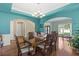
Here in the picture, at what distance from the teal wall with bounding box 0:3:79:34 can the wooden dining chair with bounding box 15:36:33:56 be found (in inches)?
9.7

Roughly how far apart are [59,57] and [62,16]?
76 centimetres

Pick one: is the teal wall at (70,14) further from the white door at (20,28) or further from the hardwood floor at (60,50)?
the white door at (20,28)

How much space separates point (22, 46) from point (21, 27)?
0.35 meters

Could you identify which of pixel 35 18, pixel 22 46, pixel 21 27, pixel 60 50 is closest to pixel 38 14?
pixel 35 18

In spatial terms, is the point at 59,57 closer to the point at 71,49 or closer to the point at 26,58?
the point at 71,49

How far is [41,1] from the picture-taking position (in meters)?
2.16


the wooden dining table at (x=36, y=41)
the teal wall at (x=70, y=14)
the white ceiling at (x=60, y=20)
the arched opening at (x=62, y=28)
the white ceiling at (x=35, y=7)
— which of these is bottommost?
the wooden dining table at (x=36, y=41)

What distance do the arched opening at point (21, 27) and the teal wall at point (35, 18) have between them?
0.19 ft

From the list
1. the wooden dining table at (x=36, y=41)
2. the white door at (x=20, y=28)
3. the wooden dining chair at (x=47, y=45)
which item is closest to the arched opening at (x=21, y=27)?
the white door at (x=20, y=28)

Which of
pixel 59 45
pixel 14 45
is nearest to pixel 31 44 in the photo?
pixel 14 45

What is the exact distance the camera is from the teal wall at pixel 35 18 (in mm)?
2111

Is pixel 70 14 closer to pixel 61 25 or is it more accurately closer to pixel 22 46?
pixel 61 25

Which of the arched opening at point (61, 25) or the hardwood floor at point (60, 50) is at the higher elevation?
the arched opening at point (61, 25)

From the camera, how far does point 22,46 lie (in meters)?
2.13
